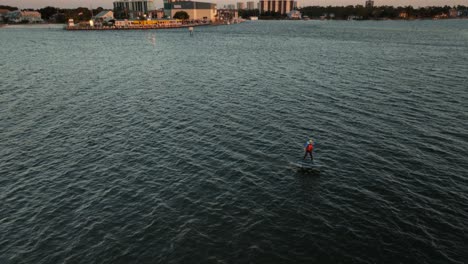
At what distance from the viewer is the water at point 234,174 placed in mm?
26344

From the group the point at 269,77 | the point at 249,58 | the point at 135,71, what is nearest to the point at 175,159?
the point at 269,77

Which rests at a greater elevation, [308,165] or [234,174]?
[308,165]

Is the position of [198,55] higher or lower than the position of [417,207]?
higher

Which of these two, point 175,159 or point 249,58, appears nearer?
point 175,159

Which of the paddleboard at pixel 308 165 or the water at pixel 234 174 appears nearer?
the water at pixel 234 174

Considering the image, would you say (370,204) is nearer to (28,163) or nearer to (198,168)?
(198,168)

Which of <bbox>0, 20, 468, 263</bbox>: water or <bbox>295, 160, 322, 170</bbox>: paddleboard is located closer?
<bbox>0, 20, 468, 263</bbox>: water

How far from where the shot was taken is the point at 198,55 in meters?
138

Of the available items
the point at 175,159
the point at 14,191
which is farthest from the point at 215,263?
the point at 14,191

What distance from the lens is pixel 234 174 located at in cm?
3759

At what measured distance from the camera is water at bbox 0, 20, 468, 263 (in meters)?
26.3

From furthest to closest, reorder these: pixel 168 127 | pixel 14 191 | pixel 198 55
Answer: pixel 198 55
pixel 168 127
pixel 14 191

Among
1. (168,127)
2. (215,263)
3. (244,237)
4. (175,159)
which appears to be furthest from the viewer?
(168,127)

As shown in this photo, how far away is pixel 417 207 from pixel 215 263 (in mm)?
19851
